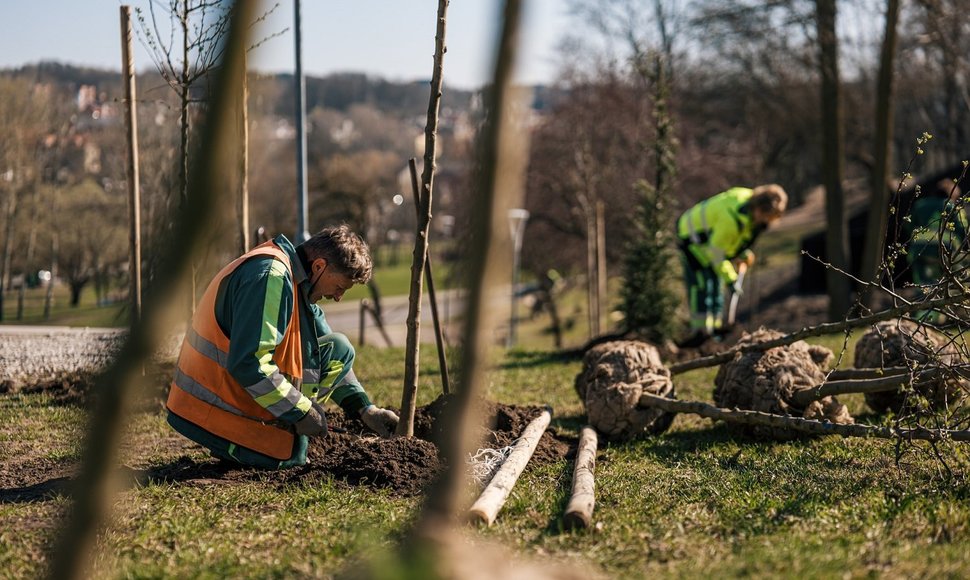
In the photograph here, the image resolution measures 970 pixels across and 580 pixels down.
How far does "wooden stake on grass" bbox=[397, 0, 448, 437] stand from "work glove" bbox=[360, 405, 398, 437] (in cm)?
16

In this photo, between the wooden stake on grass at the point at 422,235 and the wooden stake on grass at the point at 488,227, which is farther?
the wooden stake on grass at the point at 422,235

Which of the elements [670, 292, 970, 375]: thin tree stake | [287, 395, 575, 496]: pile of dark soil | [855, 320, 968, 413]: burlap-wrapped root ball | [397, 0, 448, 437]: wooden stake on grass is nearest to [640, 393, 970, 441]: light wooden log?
[670, 292, 970, 375]: thin tree stake

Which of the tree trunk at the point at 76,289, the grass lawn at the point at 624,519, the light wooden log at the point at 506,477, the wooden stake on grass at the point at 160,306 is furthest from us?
the tree trunk at the point at 76,289

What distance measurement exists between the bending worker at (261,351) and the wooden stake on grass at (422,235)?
30 centimetres

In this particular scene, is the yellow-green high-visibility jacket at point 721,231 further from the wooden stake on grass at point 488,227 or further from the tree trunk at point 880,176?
the wooden stake on grass at point 488,227

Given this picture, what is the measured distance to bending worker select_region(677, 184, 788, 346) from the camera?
11227 mm

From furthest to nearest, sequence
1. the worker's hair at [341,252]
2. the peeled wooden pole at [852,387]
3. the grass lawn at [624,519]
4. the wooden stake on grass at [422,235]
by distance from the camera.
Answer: the peeled wooden pole at [852,387] → the worker's hair at [341,252] → the wooden stake on grass at [422,235] → the grass lawn at [624,519]

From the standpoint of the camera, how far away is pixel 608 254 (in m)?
28.3

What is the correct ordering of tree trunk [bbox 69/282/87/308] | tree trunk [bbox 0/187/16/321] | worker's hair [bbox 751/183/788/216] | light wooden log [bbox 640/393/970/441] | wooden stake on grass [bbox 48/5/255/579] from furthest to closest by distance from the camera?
tree trunk [bbox 0/187/16/321] < tree trunk [bbox 69/282/87/308] < worker's hair [bbox 751/183/788/216] < light wooden log [bbox 640/393/970/441] < wooden stake on grass [bbox 48/5/255/579]

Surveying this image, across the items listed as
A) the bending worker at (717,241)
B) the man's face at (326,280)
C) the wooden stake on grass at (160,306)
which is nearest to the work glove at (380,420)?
the man's face at (326,280)

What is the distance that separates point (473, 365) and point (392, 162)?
255 feet

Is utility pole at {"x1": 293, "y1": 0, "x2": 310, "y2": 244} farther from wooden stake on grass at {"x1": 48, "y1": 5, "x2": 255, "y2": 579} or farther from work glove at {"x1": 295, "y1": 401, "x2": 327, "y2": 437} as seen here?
wooden stake on grass at {"x1": 48, "y1": 5, "x2": 255, "y2": 579}

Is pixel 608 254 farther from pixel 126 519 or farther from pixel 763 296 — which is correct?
pixel 126 519

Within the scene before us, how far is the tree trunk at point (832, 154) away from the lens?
48.0ft
